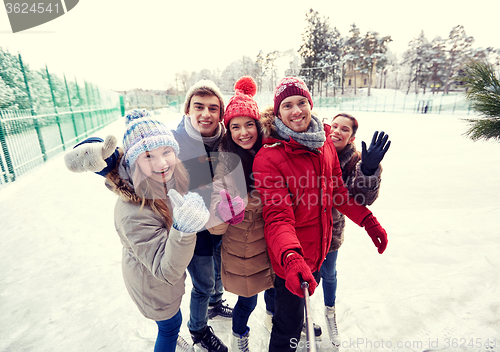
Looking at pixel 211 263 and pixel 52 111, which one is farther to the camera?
pixel 52 111

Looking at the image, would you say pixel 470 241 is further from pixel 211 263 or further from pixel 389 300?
pixel 211 263

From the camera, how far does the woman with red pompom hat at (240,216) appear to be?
4.35 ft

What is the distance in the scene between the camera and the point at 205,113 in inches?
68.7

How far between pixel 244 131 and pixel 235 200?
55 cm

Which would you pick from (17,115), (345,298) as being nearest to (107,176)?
(345,298)

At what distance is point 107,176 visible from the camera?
3.88 feet

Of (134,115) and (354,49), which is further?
(354,49)

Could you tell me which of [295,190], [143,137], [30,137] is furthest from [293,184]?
[30,137]

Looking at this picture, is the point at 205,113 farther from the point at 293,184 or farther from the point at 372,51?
the point at 372,51

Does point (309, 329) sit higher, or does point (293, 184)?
point (293, 184)

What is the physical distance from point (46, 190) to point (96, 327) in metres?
4.55

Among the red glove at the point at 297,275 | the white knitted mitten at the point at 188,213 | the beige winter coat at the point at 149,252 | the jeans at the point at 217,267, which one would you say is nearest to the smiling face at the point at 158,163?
the beige winter coat at the point at 149,252

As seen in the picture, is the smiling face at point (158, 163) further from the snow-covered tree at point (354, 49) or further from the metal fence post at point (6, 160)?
the snow-covered tree at point (354, 49)

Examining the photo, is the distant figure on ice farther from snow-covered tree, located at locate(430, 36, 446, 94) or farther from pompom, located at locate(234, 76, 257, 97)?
snow-covered tree, located at locate(430, 36, 446, 94)
